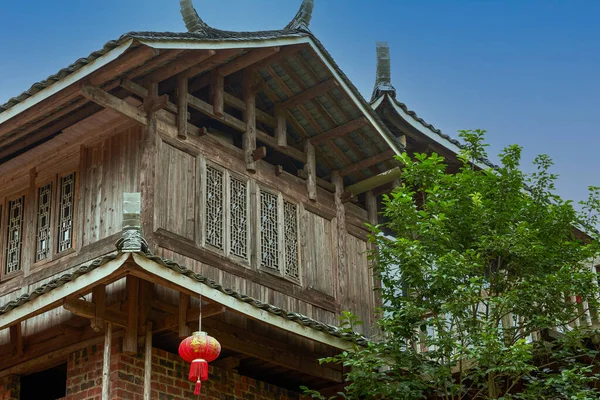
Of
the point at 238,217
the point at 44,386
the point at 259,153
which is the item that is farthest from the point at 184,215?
the point at 44,386

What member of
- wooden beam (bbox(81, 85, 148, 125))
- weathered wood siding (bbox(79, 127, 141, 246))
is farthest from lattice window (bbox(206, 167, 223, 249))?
wooden beam (bbox(81, 85, 148, 125))

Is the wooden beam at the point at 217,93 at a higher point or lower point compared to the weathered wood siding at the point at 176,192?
higher

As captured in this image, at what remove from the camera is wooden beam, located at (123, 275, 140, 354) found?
11562 millimetres

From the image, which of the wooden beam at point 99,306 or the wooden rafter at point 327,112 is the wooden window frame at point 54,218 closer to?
the wooden beam at point 99,306

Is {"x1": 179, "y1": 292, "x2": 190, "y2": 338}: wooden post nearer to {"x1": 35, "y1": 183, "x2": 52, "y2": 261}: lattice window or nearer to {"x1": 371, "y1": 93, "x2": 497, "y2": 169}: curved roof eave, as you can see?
{"x1": 35, "y1": 183, "x2": 52, "y2": 261}: lattice window

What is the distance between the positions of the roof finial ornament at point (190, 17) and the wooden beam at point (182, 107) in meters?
1.34

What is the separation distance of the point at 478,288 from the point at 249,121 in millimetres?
4693

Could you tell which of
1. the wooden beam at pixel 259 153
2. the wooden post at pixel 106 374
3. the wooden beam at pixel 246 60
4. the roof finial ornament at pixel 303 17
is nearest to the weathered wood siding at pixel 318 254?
the wooden beam at pixel 259 153

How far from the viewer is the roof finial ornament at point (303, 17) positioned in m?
14.7

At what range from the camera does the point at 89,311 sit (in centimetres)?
1136

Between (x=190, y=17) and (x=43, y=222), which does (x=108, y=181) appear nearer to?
(x=43, y=222)

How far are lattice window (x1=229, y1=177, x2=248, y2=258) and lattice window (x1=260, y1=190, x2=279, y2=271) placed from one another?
38 centimetres

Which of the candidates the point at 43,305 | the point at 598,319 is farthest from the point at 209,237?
the point at 598,319

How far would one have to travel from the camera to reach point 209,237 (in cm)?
1309
